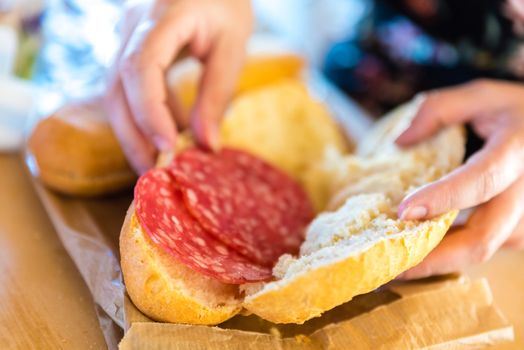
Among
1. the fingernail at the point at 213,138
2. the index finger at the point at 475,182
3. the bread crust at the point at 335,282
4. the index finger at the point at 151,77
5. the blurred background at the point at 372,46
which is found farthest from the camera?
the blurred background at the point at 372,46

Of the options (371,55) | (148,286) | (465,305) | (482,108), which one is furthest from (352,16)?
(148,286)

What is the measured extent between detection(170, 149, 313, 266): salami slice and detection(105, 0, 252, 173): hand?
2.6 inches

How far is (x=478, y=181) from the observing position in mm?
977

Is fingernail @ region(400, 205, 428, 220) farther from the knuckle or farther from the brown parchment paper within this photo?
the knuckle

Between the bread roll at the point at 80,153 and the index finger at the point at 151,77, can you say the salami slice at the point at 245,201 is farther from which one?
the bread roll at the point at 80,153

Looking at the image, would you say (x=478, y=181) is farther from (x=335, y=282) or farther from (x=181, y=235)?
(x=181, y=235)

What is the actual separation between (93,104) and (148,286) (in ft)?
1.76

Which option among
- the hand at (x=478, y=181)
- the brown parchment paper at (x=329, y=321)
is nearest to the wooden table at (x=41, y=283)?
the brown parchment paper at (x=329, y=321)

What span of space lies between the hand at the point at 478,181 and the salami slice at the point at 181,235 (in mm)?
269

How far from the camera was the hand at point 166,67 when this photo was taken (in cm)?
109

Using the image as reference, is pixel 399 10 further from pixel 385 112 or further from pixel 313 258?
pixel 313 258

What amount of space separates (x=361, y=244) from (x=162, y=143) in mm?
448

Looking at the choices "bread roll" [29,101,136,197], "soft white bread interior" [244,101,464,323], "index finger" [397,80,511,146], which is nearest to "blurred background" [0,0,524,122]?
"bread roll" [29,101,136,197]

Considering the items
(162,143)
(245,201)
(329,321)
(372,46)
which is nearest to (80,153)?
(162,143)
